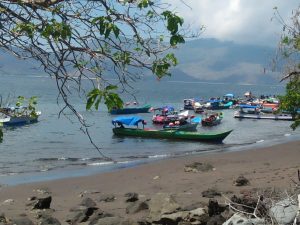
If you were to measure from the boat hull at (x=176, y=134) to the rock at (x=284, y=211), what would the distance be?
26222mm

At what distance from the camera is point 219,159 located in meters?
22.5

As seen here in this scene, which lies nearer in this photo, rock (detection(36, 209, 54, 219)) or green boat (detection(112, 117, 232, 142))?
rock (detection(36, 209, 54, 219))

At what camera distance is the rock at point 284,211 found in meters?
5.51

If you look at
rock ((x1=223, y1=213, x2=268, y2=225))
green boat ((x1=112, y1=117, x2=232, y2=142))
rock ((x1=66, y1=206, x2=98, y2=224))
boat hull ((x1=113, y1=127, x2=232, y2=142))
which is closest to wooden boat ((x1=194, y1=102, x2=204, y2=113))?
green boat ((x1=112, y1=117, x2=232, y2=142))

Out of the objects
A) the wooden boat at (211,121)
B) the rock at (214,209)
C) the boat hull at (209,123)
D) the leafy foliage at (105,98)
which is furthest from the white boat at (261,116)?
the leafy foliage at (105,98)

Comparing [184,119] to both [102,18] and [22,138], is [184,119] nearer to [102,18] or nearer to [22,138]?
[22,138]

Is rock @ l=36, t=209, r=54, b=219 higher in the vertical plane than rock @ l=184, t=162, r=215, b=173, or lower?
lower

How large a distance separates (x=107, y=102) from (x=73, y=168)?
19170 millimetres

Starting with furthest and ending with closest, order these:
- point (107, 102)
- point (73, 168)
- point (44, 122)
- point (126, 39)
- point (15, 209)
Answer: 1. point (44, 122)
2. point (73, 168)
3. point (15, 209)
4. point (126, 39)
5. point (107, 102)

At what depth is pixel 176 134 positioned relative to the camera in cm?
3300

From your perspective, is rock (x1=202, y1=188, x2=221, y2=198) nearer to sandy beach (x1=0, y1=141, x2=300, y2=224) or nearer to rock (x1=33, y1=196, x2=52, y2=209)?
sandy beach (x1=0, y1=141, x2=300, y2=224)

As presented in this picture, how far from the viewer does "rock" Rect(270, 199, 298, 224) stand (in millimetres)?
5512

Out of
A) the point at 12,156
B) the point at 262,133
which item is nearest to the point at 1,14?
the point at 12,156

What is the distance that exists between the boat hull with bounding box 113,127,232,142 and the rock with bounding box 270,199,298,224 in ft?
86.0
